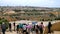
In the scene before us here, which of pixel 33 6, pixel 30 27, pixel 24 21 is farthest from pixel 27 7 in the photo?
pixel 30 27

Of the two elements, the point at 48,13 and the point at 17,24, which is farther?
the point at 48,13

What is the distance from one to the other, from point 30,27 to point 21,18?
89cm

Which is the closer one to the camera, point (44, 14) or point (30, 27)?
point (30, 27)

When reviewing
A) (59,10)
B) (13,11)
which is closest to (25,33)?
(13,11)

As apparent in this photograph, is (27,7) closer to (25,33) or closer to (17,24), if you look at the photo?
(17,24)

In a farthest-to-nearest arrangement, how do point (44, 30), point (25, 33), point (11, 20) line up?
point (11, 20) < point (44, 30) < point (25, 33)

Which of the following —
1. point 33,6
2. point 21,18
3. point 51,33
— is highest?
point 33,6

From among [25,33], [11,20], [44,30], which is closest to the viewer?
[25,33]

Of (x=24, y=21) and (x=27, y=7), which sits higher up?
(x=27, y=7)

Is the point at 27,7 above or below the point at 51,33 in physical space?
above

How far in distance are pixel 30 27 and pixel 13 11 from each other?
135 centimetres

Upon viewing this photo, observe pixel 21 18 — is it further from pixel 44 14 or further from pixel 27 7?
pixel 44 14

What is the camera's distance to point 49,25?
6523 mm

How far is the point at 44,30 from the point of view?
634cm
